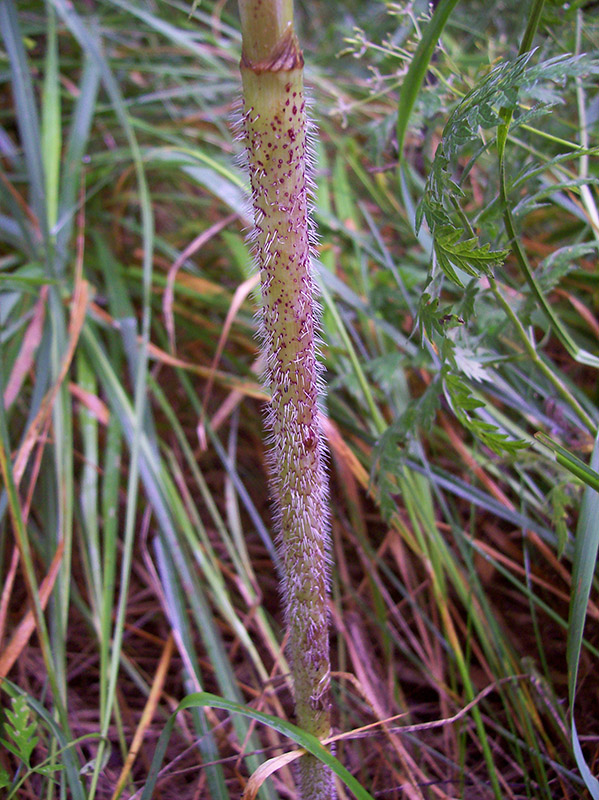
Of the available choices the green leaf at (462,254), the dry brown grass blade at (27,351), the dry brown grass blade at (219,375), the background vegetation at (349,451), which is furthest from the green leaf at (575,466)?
the dry brown grass blade at (27,351)

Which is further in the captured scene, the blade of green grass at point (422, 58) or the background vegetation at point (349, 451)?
the background vegetation at point (349, 451)

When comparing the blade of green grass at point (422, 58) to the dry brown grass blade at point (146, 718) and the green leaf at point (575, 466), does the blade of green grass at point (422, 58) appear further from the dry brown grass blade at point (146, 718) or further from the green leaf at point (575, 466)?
the dry brown grass blade at point (146, 718)

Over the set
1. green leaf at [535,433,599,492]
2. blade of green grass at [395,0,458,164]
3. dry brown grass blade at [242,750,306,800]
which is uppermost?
blade of green grass at [395,0,458,164]

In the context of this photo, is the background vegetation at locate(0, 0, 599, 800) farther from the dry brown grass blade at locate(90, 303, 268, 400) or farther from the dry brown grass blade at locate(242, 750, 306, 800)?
the dry brown grass blade at locate(242, 750, 306, 800)

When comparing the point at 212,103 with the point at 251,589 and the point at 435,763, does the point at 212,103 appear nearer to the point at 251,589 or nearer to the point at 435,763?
the point at 251,589

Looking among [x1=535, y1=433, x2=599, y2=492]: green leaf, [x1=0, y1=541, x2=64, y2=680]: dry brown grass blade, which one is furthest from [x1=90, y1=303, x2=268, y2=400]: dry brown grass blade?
[x1=535, y1=433, x2=599, y2=492]: green leaf

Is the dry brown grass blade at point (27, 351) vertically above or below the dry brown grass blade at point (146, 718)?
above

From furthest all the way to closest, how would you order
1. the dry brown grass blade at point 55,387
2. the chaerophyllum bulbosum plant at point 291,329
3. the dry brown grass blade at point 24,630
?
the dry brown grass blade at point 55,387 < the dry brown grass blade at point 24,630 < the chaerophyllum bulbosum plant at point 291,329
